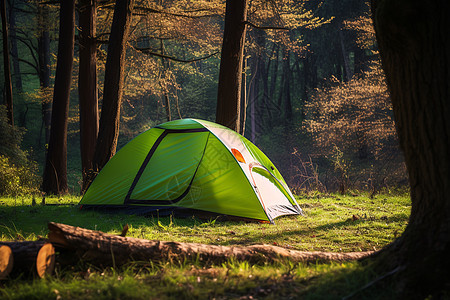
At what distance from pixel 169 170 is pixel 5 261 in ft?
12.2

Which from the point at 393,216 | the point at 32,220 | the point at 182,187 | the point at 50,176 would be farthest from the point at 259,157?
the point at 50,176

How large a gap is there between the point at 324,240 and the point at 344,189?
503cm

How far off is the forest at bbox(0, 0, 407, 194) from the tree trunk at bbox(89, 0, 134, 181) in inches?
1.3

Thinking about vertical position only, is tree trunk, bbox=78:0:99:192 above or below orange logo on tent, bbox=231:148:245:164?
above

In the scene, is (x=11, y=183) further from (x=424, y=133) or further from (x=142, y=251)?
(x=424, y=133)

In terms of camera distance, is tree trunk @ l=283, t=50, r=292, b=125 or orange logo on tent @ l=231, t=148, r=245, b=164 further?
tree trunk @ l=283, t=50, r=292, b=125

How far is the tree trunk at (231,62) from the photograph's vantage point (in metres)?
8.30

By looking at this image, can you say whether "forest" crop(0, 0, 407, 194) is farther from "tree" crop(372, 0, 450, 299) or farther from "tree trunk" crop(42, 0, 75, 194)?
"tree" crop(372, 0, 450, 299)

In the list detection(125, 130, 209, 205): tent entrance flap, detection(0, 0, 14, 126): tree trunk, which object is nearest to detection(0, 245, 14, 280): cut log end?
detection(125, 130, 209, 205): tent entrance flap

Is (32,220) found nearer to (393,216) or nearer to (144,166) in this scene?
(144,166)

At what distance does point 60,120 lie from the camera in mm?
9906

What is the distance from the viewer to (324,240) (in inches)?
189

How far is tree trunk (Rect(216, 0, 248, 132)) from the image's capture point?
830 centimetres

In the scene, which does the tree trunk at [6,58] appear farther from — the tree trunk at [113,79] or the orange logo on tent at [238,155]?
the orange logo on tent at [238,155]
